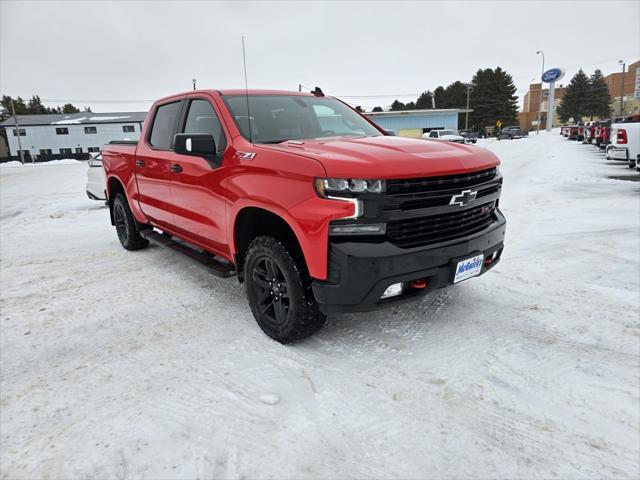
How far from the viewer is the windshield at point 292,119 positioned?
358 cm

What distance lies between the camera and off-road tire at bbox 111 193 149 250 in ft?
19.1

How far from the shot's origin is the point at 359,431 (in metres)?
2.25

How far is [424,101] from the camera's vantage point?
3848 inches

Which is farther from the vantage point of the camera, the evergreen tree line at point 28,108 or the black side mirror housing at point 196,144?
the evergreen tree line at point 28,108

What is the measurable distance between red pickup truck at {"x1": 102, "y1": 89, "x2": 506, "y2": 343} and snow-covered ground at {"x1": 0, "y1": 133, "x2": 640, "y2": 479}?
0.46m

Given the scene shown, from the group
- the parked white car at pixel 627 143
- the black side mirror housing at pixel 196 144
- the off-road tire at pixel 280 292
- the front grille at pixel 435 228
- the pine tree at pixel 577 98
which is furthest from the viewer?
the pine tree at pixel 577 98

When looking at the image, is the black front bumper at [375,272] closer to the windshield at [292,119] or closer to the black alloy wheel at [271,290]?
the black alloy wheel at [271,290]

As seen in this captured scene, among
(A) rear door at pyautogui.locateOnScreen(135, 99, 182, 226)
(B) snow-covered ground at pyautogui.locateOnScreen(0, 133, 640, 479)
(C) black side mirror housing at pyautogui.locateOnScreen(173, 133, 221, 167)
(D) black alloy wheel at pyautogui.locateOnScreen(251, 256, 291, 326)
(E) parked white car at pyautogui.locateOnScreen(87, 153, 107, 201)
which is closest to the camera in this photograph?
(B) snow-covered ground at pyautogui.locateOnScreen(0, 133, 640, 479)

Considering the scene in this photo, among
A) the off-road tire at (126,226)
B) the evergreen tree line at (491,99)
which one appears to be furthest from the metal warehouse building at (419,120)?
the off-road tire at (126,226)

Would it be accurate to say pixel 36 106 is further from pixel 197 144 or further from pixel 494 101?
pixel 197 144

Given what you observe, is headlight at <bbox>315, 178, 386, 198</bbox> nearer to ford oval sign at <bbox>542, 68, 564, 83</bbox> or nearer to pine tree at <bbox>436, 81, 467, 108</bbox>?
ford oval sign at <bbox>542, 68, 564, 83</bbox>

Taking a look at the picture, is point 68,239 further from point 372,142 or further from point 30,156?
point 30,156

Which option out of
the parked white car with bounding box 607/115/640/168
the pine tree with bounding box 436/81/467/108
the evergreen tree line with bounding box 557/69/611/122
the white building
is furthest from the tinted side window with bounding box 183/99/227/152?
the evergreen tree line with bounding box 557/69/611/122

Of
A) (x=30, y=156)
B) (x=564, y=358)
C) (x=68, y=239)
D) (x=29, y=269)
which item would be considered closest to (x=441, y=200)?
(x=564, y=358)
